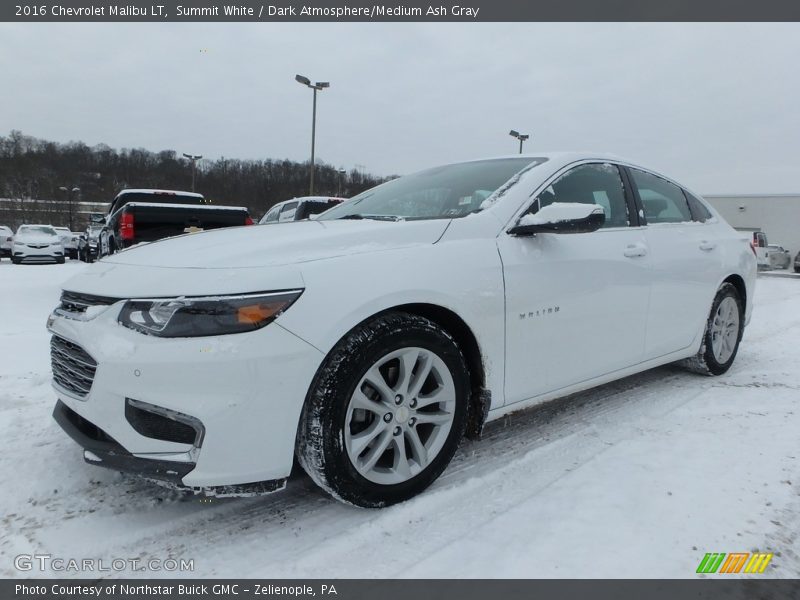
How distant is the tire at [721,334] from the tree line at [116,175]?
57.8 meters

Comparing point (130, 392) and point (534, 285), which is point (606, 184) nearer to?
point (534, 285)

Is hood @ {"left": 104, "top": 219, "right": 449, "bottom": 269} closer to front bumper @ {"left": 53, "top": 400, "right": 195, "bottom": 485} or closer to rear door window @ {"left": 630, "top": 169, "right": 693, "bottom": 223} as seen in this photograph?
front bumper @ {"left": 53, "top": 400, "right": 195, "bottom": 485}

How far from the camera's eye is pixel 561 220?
2383 mm

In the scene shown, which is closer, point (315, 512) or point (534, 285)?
point (315, 512)

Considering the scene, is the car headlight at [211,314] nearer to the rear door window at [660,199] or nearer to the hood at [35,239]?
the rear door window at [660,199]

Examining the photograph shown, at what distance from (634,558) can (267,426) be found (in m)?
1.33

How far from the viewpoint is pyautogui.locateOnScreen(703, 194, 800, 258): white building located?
2542cm

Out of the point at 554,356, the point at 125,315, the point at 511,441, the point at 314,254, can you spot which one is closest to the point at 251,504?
the point at 125,315

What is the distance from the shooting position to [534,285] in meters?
2.45

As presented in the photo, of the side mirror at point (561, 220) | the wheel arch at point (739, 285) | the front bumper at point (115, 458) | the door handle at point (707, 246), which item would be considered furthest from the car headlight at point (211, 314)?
the wheel arch at point (739, 285)

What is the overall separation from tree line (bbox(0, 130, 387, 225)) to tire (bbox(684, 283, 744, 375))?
57.8 metres

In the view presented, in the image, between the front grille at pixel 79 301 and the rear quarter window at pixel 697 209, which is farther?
the rear quarter window at pixel 697 209

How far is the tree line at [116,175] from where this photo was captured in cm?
6600

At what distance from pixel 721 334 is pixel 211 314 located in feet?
12.5
